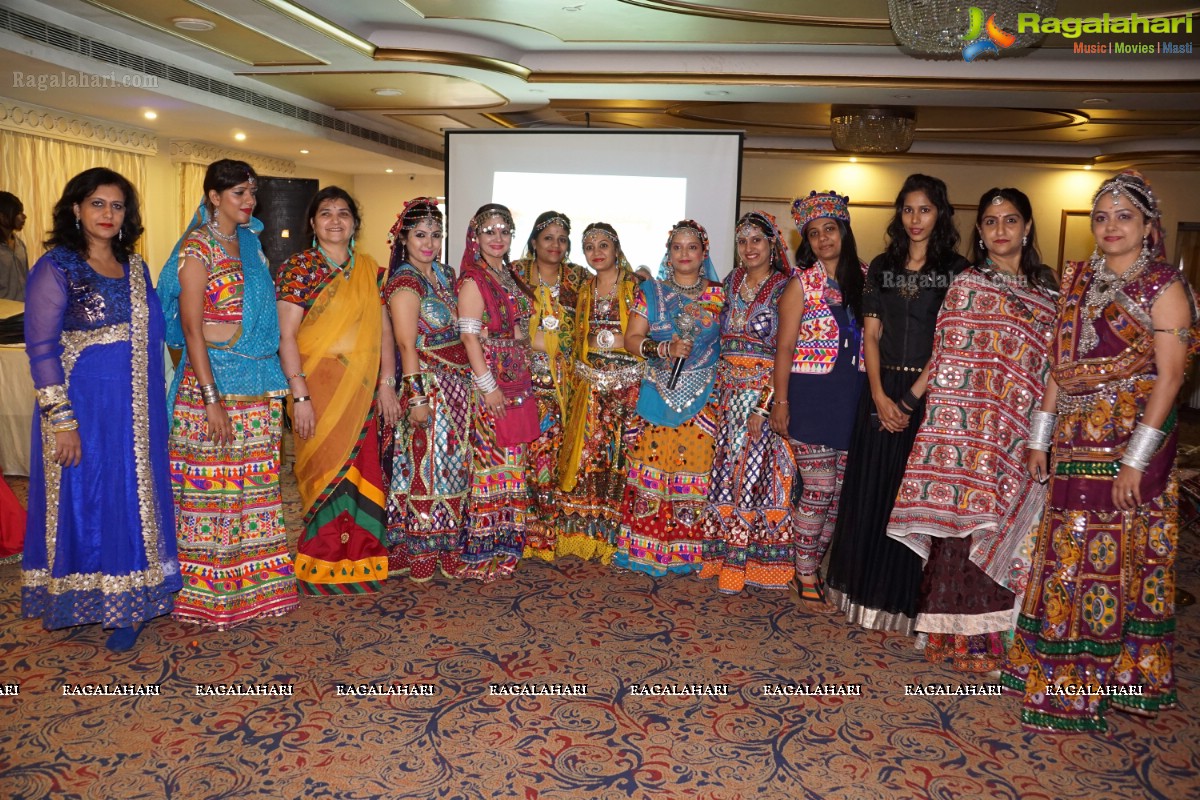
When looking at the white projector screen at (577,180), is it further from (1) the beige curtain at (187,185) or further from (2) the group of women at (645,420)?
(1) the beige curtain at (187,185)

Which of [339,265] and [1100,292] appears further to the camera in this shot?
[339,265]

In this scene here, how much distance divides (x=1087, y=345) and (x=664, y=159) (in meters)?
4.41

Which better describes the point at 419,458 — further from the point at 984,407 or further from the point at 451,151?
the point at 451,151

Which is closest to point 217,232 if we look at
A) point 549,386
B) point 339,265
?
point 339,265

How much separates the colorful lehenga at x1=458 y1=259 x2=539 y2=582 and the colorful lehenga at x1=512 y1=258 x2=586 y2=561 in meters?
0.13

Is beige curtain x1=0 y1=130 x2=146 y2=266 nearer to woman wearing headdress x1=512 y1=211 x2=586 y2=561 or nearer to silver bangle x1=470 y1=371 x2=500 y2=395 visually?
woman wearing headdress x1=512 y1=211 x2=586 y2=561

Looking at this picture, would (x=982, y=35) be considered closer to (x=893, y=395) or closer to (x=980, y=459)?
(x=893, y=395)

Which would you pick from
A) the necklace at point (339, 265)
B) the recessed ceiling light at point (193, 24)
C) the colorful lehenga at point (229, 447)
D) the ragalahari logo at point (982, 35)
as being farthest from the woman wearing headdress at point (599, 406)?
the recessed ceiling light at point (193, 24)

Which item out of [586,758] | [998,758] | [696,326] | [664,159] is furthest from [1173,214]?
[586,758]

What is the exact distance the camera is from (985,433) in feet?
9.15

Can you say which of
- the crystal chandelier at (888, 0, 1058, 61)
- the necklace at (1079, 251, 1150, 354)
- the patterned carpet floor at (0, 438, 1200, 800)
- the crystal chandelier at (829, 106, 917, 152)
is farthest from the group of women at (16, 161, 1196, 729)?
the crystal chandelier at (829, 106, 917, 152)

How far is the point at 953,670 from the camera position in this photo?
9.45 ft

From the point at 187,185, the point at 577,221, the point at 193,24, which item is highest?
the point at 193,24

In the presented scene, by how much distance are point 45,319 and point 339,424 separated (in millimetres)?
1043
